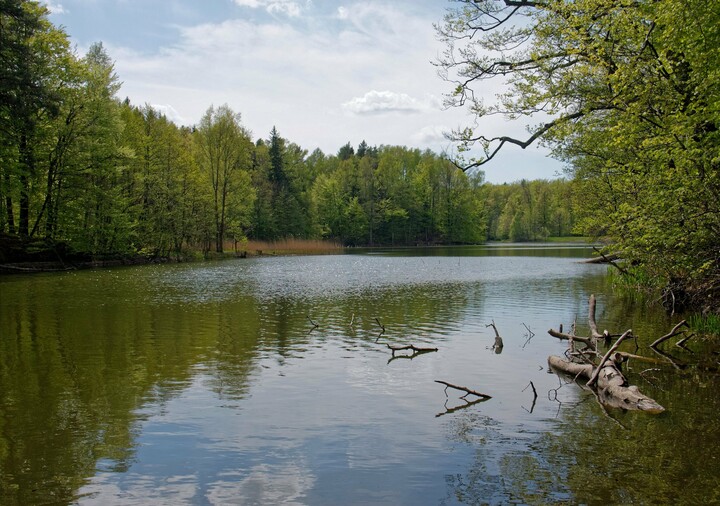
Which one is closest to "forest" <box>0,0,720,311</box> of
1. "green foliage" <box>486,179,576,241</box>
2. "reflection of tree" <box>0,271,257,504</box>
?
"reflection of tree" <box>0,271,257,504</box>

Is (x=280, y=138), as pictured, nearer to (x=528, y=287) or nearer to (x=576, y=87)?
(x=528, y=287)

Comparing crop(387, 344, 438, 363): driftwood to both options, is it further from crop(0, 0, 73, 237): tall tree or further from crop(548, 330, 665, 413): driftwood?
crop(0, 0, 73, 237): tall tree

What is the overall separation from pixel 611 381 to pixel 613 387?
24 centimetres

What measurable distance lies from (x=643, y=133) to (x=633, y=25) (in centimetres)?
263

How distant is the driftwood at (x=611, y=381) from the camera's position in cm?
1003

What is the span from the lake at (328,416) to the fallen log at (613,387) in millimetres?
315

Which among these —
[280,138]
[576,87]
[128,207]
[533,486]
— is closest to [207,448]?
[533,486]

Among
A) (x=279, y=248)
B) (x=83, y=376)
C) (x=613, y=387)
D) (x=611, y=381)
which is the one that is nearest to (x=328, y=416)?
(x=613, y=387)

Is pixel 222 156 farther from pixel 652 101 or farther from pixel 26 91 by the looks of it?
pixel 652 101

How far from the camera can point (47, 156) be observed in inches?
1667

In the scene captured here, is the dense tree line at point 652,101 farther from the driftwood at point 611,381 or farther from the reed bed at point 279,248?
the reed bed at point 279,248

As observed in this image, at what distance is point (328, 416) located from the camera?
9836mm

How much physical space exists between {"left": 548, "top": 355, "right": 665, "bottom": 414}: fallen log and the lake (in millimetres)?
315

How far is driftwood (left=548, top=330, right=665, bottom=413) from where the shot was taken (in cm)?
1003
